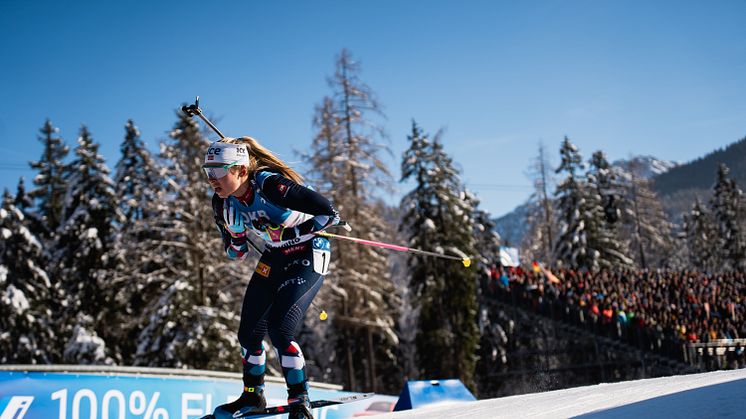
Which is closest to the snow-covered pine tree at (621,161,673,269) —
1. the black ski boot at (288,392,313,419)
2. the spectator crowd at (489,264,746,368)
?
the spectator crowd at (489,264,746,368)

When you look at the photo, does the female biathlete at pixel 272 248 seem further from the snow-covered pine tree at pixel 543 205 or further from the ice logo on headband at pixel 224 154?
the snow-covered pine tree at pixel 543 205

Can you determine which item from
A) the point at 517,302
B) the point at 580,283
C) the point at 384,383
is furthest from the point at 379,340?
the point at 580,283

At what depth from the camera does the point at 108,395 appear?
853 cm

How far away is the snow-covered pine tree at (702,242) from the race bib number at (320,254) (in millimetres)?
65170

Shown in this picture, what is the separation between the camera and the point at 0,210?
2841cm

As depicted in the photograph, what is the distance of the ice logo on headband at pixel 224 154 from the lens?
581cm

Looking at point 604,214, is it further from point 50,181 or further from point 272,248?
point 272,248

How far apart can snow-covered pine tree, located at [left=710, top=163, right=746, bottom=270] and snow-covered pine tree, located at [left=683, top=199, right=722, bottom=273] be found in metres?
3.57

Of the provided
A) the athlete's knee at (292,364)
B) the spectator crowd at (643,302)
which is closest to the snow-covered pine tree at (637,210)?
the spectator crowd at (643,302)

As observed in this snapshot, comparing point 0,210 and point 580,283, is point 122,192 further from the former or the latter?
point 580,283

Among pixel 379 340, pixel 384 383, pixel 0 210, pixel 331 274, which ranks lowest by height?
pixel 384 383

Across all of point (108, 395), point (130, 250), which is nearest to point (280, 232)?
point (108, 395)

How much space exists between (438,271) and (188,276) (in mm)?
14770

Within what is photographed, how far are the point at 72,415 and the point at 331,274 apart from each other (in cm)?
1915
